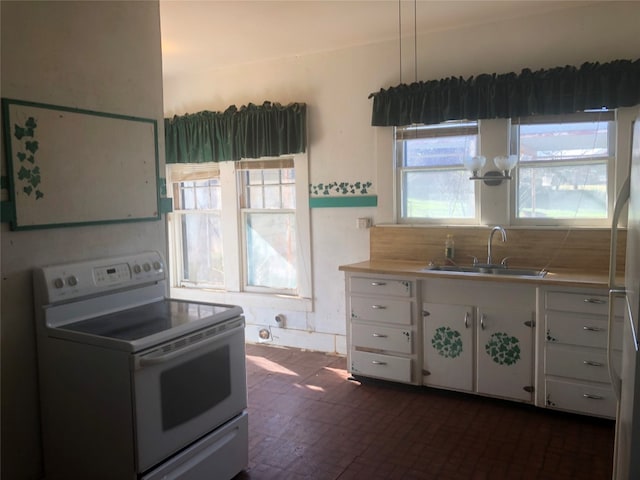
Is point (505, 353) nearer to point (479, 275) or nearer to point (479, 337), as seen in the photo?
point (479, 337)

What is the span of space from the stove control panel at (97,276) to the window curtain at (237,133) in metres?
1.91

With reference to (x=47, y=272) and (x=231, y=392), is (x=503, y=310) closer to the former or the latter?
(x=231, y=392)

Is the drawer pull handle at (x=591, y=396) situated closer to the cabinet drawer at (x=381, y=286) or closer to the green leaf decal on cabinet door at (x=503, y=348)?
the green leaf decal on cabinet door at (x=503, y=348)

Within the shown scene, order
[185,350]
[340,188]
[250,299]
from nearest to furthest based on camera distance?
[185,350] → [340,188] → [250,299]

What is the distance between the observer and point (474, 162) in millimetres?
3506

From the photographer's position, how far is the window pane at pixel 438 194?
3.89 meters

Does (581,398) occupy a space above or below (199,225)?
below

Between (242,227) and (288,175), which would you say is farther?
(242,227)

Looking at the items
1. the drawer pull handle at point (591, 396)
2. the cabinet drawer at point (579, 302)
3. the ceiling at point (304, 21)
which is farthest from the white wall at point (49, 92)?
the drawer pull handle at point (591, 396)

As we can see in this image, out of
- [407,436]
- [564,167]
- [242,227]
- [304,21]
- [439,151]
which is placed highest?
[304,21]

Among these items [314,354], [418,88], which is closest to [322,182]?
[418,88]

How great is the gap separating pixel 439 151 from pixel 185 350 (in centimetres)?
257

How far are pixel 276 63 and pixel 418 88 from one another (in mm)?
1374

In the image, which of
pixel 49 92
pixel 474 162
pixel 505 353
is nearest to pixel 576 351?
pixel 505 353
